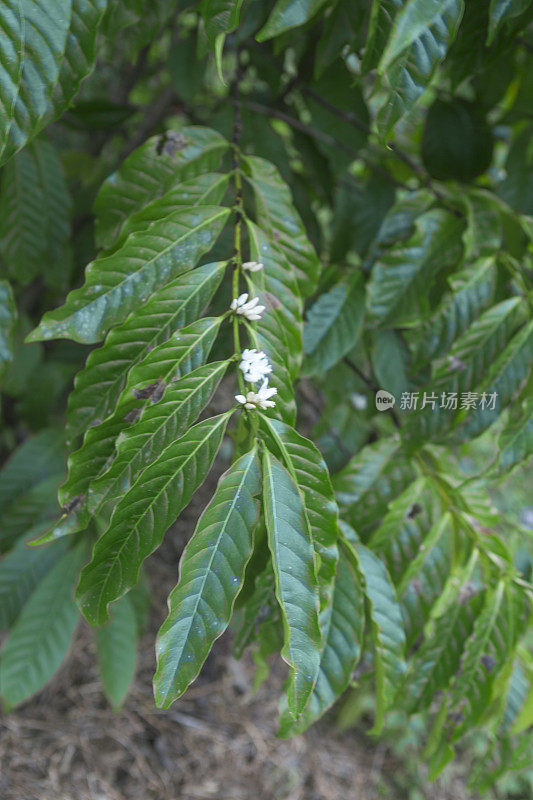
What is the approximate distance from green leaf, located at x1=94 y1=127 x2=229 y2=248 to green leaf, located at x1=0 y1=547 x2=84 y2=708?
0.61 metres

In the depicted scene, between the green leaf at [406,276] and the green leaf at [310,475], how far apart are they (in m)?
0.37

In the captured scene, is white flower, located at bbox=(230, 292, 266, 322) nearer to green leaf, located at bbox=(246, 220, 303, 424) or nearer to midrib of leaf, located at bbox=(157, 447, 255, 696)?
green leaf, located at bbox=(246, 220, 303, 424)

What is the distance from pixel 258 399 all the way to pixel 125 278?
7.5 inches

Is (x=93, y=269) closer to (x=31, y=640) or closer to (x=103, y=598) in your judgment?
(x=103, y=598)

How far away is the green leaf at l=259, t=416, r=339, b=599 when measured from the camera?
1.64ft

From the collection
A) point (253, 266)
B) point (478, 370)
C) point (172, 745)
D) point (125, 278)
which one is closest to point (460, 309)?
point (478, 370)

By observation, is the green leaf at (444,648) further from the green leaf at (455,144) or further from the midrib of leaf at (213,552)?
the green leaf at (455,144)

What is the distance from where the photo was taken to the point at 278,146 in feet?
3.50

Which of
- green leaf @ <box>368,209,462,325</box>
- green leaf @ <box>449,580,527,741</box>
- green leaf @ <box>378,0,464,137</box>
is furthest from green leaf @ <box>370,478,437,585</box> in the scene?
green leaf @ <box>378,0,464,137</box>

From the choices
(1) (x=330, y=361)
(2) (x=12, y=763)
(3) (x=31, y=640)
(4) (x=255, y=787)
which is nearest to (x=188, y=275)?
(1) (x=330, y=361)

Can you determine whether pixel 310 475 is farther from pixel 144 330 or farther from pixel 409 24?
pixel 409 24

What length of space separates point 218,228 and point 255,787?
1419 millimetres

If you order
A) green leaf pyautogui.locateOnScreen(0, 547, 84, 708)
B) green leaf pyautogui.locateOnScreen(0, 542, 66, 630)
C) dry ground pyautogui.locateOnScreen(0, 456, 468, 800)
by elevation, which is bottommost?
dry ground pyautogui.locateOnScreen(0, 456, 468, 800)

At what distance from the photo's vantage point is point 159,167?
2.49 feet
